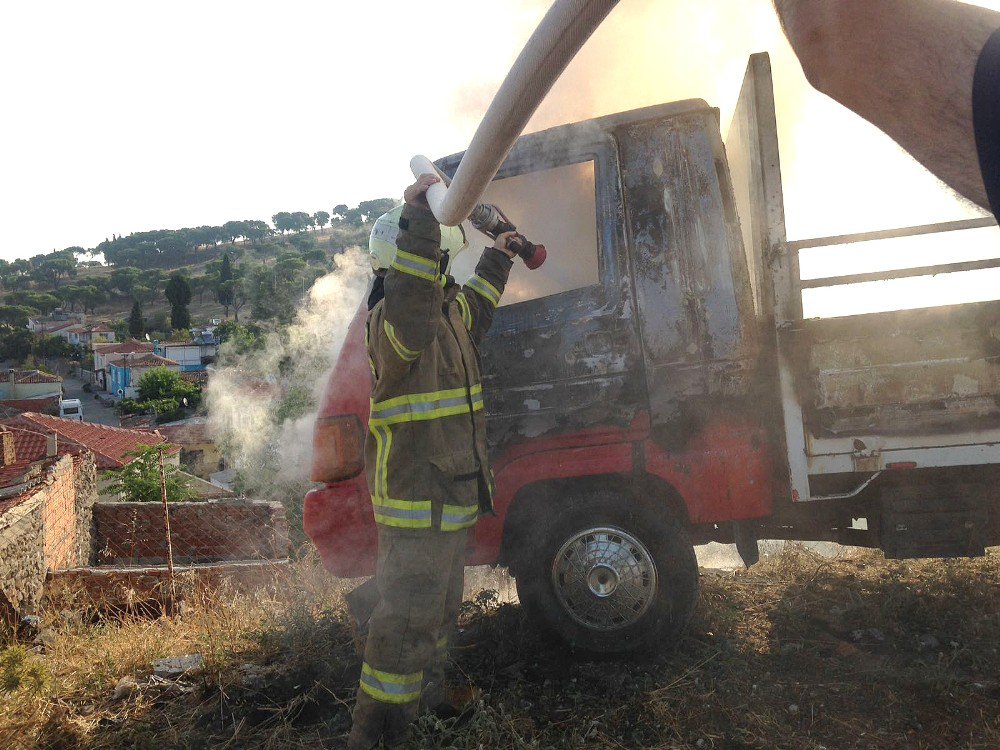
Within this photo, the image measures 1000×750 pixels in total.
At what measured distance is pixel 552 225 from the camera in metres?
3.45

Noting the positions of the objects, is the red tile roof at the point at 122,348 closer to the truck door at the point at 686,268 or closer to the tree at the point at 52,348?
the tree at the point at 52,348

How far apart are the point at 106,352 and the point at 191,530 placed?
69858 millimetres

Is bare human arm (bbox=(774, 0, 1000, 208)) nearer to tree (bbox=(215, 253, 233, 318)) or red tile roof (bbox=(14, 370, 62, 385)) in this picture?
red tile roof (bbox=(14, 370, 62, 385))

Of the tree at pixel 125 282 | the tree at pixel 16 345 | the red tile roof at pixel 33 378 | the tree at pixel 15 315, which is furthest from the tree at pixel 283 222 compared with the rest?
the red tile roof at pixel 33 378

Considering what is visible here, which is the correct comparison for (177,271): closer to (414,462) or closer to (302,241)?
(302,241)

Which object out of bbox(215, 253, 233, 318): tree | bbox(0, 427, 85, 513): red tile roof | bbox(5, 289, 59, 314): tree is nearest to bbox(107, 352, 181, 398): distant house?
bbox(215, 253, 233, 318): tree

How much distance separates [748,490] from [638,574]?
611 mm

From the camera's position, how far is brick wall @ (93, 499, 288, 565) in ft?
36.6

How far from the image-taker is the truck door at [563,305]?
3170 millimetres

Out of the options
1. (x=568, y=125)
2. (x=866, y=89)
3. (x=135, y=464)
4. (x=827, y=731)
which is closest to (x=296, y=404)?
(x=135, y=464)

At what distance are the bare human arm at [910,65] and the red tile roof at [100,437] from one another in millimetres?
27124

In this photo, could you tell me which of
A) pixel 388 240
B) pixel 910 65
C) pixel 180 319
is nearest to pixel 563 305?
pixel 388 240

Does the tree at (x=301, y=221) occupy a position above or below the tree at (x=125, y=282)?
above

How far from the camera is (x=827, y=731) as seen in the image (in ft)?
8.39
